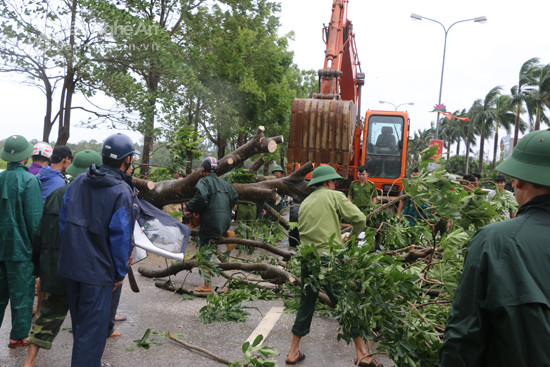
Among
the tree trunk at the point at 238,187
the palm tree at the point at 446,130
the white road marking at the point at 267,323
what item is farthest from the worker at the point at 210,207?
the palm tree at the point at 446,130

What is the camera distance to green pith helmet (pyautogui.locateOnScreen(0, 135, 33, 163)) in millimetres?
4566

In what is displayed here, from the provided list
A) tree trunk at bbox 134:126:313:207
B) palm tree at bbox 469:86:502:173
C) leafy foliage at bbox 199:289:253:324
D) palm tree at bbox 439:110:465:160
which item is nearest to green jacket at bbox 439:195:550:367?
leafy foliage at bbox 199:289:253:324

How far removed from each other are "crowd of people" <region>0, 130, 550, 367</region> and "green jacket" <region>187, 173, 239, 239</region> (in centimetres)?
13

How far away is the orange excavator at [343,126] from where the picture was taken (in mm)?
9398

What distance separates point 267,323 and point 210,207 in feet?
6.60

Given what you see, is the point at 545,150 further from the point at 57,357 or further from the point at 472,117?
the point at 472,117

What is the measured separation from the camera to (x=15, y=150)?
459 cm

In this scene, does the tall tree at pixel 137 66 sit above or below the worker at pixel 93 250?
above

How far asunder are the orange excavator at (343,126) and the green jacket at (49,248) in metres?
4.49

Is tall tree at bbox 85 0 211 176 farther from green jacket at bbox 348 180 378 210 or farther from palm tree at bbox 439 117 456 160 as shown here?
palm tree at bbox 439 117 456 160

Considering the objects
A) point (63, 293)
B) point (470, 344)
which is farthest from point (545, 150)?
point (63, 293)

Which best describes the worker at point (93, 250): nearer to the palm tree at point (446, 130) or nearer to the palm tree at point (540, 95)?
the palm tree at point (540, 95)

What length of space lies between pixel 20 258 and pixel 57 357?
3.10ft

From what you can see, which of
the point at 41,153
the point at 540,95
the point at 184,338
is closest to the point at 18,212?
the point at 41,153
